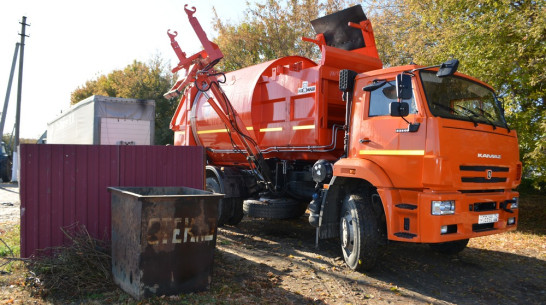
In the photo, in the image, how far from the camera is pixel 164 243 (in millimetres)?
4035

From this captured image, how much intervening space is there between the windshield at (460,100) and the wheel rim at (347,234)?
5.84ft

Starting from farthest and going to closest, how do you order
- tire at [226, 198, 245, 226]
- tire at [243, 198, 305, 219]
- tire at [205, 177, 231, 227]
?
tire at [226, 198, 245, 226], tire at [205, 177, 231, 227], tire at [243, 198, 305, 219]

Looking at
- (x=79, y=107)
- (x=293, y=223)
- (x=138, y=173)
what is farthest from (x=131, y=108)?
(x=138, y=173)

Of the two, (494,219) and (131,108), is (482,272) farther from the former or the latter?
(131,108)

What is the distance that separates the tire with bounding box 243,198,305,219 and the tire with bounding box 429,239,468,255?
235 cm

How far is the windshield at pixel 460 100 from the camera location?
197 inches

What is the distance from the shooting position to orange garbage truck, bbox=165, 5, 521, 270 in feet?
15.8

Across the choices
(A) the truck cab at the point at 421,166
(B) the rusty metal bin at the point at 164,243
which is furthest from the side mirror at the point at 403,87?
(B) the rusty metal bin at the point at 164,243

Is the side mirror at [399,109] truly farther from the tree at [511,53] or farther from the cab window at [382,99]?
the tree at [511,53]

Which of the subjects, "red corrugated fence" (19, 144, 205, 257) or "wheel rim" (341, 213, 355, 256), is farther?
"wheel rim" (341, 213, 355, 256)

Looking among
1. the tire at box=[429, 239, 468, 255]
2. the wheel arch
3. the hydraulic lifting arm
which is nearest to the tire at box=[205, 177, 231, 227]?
the hydraulic lifting arm

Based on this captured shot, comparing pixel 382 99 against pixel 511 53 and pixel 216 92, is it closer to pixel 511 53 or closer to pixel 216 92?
pixel 216 92

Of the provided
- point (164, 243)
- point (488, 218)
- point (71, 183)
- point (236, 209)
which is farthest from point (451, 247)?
point (71, 183)

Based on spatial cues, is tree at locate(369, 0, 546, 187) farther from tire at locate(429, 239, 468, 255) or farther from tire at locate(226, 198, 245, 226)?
tire at locate(226, 198, 245, 226)
